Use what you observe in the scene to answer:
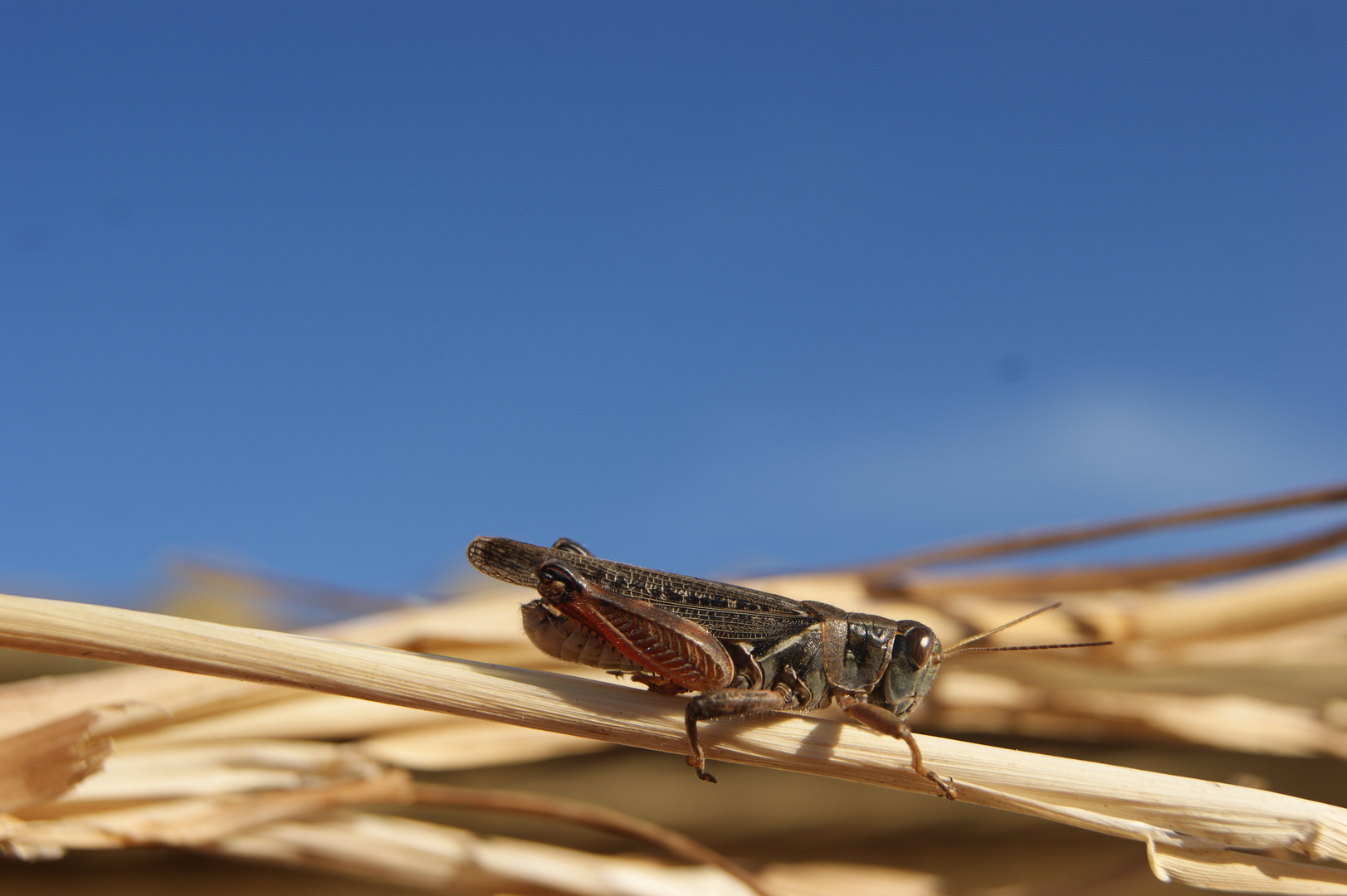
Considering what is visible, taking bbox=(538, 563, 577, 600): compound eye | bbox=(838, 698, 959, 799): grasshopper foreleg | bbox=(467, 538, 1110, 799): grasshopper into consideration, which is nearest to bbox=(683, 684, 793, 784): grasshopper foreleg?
bbox=(467, 538, 1110, 799): grasshopper

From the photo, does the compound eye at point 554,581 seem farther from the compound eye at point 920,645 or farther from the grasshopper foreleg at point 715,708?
the compound eye at point 920,645

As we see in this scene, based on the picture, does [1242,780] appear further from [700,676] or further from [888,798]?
[700,676]

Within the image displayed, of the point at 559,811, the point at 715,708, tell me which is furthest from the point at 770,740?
the point at 559,811

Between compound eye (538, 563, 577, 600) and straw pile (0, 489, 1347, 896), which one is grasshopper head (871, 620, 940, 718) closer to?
straw pile (0, 489, 1347, 896)

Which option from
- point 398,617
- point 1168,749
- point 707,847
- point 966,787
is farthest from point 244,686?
point 1168,749

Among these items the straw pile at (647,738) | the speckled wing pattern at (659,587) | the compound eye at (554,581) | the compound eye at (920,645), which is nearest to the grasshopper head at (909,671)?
the compound eye at (920,645)

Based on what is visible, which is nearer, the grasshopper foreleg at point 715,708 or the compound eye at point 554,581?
the grasshopper foreleg at point 715,708

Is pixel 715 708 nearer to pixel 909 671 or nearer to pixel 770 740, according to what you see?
pixel 770 740
